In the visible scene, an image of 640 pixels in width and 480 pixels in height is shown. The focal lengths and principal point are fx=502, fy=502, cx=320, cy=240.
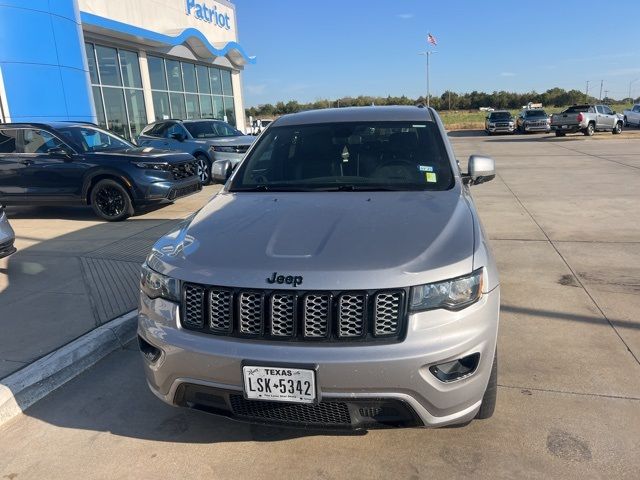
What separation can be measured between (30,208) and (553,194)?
10710mm

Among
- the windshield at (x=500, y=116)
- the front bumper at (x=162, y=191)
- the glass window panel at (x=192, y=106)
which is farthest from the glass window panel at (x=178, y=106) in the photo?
the windshield at (x=500, y=116)

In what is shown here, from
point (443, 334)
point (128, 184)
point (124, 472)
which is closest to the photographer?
point (443, 334)

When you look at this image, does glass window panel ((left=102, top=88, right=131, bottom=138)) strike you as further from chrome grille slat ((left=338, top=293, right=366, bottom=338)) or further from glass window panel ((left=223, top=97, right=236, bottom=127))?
chrome grille slat ((left=338, top=293, right=366, bottom=338))

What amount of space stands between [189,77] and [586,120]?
21332 millimetres

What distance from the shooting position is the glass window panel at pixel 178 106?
22.3 m

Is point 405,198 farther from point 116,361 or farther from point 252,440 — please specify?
point 116,361

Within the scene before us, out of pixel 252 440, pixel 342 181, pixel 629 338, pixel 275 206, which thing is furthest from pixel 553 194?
pixel 252 440

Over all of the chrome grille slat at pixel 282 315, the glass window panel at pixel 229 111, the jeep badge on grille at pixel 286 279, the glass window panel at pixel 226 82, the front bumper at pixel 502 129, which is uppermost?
the glass window panel at pixel 226 82

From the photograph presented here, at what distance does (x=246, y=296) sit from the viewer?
237cm

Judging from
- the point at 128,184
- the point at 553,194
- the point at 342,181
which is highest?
the point at 342,181

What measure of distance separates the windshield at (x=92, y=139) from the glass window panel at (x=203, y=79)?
16369 mm

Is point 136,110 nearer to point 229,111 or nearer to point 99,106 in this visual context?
point 99,106

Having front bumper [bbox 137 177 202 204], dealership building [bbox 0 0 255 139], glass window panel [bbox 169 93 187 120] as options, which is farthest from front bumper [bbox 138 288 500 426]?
glass window panel [bbox 169 93 187 120]

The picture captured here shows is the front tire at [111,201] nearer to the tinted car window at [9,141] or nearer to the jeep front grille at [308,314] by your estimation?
the tinted car window at [9,141]
